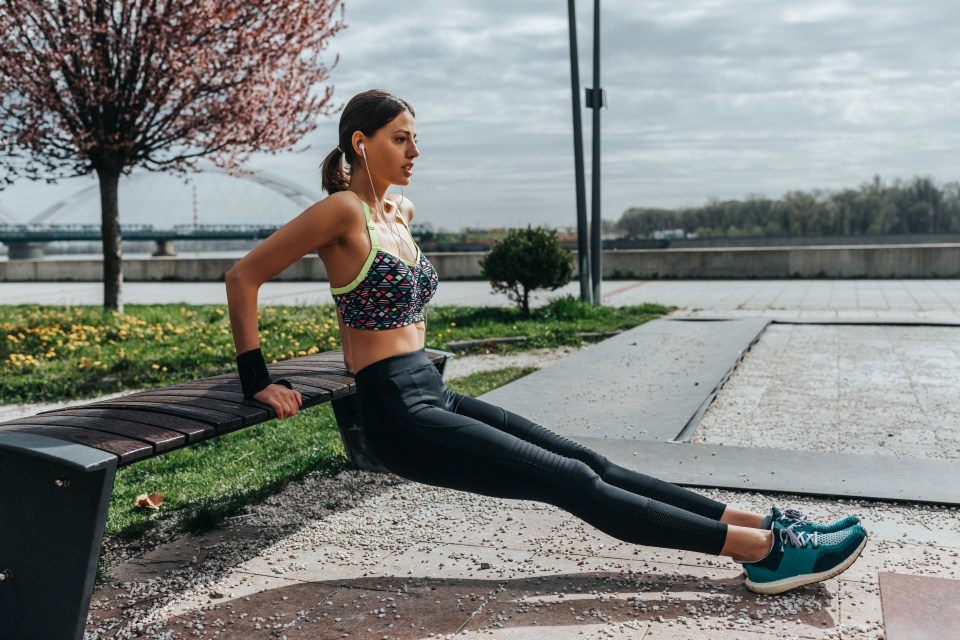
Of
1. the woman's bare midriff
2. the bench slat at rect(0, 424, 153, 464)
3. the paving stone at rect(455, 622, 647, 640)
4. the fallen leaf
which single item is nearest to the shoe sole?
the paving stone at rect(455, 622, 647, 640)

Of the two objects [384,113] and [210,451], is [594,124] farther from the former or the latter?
[384,113]

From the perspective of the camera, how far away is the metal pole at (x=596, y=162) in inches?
542

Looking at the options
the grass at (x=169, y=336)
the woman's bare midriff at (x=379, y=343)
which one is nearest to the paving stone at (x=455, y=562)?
the woman's bare midriff at (x=379, y=343)

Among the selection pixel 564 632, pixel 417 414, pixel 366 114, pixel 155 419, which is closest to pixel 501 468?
pixel 417 414

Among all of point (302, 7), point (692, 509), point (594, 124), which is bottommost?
point (692, 509)

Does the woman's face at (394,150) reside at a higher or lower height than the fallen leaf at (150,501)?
higher

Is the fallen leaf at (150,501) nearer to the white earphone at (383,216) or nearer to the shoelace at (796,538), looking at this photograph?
the white earphone at (383,216)

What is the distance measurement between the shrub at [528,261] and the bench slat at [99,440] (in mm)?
9757

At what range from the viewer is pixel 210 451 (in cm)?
516

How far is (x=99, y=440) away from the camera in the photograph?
2488 mm

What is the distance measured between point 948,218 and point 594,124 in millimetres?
82294

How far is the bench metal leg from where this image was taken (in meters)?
2.34

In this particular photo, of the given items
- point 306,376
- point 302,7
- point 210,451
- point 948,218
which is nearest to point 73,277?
point 302,7

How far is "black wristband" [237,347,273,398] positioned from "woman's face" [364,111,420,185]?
733 millimetres
